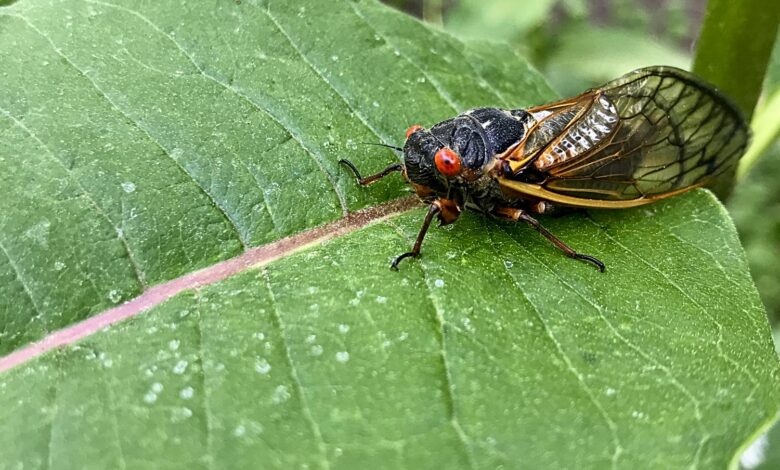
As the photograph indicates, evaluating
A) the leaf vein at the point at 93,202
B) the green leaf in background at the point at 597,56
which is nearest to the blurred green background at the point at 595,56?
the green leaf in background at the point at 597,56

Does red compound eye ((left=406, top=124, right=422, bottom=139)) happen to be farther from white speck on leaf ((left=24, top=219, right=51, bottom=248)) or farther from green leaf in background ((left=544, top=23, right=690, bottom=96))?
green leaf in background ((left=544, top=23, right=690, bottom=96))

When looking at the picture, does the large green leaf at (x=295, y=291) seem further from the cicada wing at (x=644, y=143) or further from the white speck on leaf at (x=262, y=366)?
the cicada wing at (x=644, y=143)

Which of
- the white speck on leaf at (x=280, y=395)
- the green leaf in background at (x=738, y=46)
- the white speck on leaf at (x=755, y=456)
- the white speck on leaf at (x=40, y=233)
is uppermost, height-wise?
the green leaf in background at (x=738, y=46)

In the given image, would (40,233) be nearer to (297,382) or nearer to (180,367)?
(180,367)

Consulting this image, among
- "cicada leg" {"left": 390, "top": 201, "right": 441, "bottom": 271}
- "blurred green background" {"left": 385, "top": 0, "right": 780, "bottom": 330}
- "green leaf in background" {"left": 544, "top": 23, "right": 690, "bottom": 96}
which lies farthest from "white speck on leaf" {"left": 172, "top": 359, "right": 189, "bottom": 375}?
"green leaf in background" {"left": 544, "top": 23, "right": 690, "bottom": 96}

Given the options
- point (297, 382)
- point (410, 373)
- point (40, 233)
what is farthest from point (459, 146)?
point (40, 233)

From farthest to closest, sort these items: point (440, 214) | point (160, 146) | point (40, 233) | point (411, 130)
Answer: point (411, 130)
point (440, 214)
point (160, 146)
point (40, 233)
